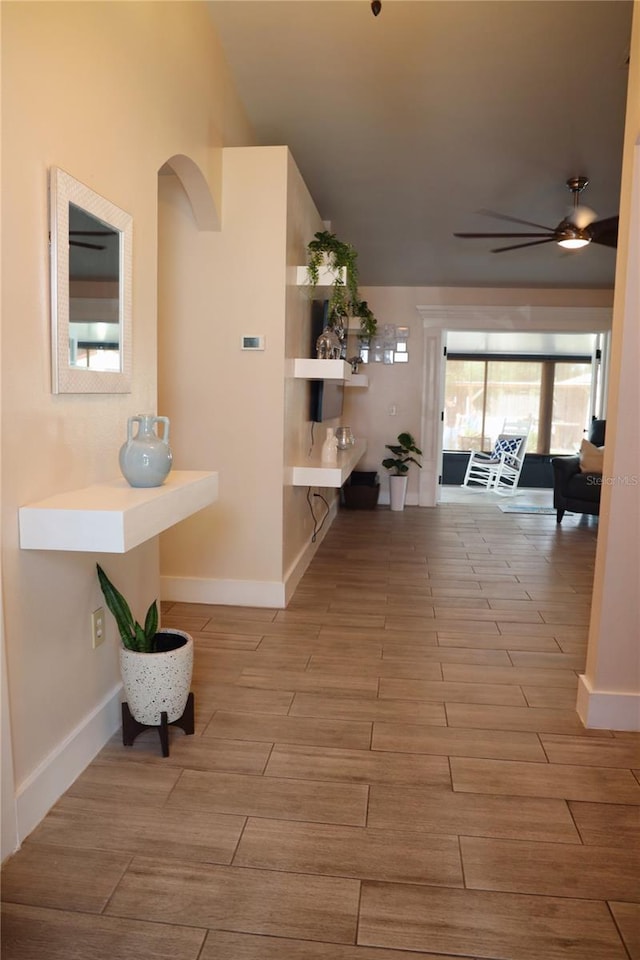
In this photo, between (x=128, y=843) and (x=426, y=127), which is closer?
(x=128, y=843)

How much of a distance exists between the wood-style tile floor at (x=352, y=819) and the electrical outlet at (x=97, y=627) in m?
0.37

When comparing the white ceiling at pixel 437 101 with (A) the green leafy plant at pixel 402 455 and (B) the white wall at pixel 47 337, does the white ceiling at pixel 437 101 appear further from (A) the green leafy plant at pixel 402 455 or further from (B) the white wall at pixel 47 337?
(A) the green leafy plant at pixel 402 455

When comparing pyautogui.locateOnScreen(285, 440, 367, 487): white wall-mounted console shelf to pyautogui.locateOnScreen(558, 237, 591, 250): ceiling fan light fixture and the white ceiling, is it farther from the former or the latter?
pyautogui.locateOnScreen(558, 237, 591, 250): ceiling fan light fixture

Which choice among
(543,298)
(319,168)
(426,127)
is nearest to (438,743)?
(426,127)

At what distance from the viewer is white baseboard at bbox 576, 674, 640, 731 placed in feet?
8.32

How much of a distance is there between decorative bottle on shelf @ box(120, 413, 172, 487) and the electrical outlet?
0.47m

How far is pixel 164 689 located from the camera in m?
2.27

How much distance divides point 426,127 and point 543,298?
358cm

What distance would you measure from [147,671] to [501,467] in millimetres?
7920

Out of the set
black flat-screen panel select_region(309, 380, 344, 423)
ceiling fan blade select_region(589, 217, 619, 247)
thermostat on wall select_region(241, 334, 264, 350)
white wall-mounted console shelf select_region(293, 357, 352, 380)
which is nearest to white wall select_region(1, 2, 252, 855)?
thermostat on wall select_region(241, 334, 264, 350)

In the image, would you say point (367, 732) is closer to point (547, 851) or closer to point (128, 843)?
point (547, 851)

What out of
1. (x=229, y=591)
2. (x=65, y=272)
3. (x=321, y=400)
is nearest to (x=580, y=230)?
(x=321, y=400)

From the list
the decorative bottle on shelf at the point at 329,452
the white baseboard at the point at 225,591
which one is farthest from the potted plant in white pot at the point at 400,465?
the white baseboard at the point at 225,591

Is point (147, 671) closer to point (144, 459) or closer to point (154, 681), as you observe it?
point (154, 681)
